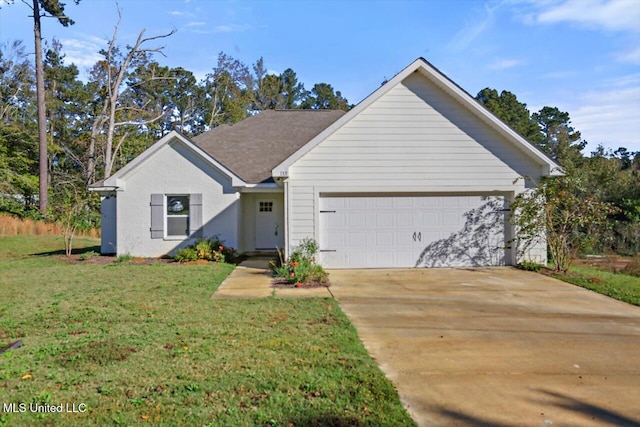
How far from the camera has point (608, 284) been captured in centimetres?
899

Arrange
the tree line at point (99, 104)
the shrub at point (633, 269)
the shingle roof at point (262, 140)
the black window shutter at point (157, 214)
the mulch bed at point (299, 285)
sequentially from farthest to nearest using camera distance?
the tree line at point (99, 104)
the shingle roof at point (262, 140)
the black window shutter at point (157, 214)
the shrub at point (633, 269)
the mulch bed at point (299, 285)

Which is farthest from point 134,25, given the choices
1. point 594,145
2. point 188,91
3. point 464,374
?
point 594,145

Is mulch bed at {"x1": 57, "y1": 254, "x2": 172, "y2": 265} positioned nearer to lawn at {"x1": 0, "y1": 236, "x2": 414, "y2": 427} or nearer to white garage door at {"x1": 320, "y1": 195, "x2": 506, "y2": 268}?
lawn at {"x1": 0, "y1": 236, "x2": 414, "y2": 427}

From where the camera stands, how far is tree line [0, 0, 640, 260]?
22.4 metres

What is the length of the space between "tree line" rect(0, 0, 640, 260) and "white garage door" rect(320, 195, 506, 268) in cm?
188

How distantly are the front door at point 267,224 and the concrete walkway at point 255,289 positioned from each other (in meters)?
4.14

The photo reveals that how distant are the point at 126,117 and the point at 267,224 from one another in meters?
19.7

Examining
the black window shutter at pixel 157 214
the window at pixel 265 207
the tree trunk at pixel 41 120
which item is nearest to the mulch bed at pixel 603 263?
the window at pixel 265 207

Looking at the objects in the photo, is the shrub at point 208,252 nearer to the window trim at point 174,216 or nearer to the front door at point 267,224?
the window trim at point 174,216

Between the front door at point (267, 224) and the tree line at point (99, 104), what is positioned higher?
the tree line at point (99, 104)

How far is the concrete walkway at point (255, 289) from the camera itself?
8.03 meters

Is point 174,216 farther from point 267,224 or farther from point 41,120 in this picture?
point 41,120

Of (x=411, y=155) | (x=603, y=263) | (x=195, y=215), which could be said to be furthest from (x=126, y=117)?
(x=603, y=263)

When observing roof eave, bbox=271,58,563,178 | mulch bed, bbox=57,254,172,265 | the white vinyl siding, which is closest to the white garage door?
the white vinyl siding
